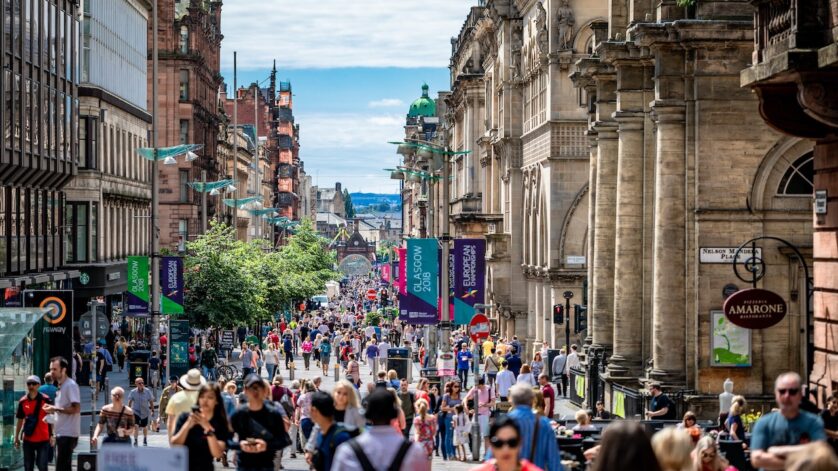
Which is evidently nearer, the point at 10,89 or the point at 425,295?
the point at 425,295

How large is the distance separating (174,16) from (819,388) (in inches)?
3196

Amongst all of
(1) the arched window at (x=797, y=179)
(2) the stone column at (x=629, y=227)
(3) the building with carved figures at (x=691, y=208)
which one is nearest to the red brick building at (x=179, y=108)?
(3) the building with carved figures at (x=691, y=208)

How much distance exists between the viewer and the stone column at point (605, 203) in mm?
39344

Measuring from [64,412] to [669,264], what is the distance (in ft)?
43.9

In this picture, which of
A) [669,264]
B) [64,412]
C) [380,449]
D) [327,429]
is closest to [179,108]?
[669,264]

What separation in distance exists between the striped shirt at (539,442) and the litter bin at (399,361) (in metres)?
32.2

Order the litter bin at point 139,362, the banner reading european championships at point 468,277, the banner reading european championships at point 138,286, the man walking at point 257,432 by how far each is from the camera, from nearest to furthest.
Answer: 1. the man walking at point 257,432
2. the banner reading european championships at point 468,277
3. the litter bin at point 139,362
4. the banner reading european championships at point 138,286

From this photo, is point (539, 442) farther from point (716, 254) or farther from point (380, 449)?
point (716, 254)

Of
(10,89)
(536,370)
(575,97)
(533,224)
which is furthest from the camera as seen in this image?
(533,224)

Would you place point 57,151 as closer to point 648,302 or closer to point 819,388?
point 648,302

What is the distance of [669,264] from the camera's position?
33000 mm

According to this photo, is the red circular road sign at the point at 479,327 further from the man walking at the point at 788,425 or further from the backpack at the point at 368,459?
the backpack at the point at 368,459

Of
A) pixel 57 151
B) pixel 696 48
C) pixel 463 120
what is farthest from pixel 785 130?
pixel 463 120

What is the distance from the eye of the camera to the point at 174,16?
99.5 m
